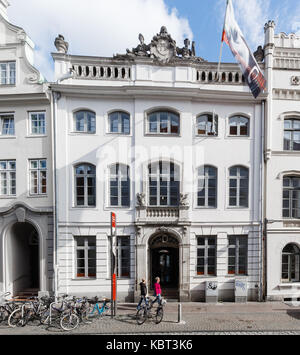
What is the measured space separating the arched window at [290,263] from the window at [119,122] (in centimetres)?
1236


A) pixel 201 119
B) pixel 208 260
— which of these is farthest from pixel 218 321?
pixel 201 119

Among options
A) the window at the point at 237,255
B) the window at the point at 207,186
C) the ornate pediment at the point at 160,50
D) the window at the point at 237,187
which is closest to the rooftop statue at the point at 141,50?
the ornate pediment at the point at 160,50

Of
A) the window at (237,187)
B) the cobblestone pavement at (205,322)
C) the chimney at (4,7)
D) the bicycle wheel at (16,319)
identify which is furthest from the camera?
the window at (237,187)

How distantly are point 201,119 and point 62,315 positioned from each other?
1242 cm

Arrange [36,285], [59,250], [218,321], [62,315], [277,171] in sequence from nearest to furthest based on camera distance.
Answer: [62,315] → [218,321] → [59,250] → [277,171] → [36,285]

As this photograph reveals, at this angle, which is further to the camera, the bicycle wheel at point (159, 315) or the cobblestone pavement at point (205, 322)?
the bicycle wheel at point (159, 315)

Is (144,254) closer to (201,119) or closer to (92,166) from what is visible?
(92,166)

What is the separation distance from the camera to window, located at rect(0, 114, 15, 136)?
1219 centimetres

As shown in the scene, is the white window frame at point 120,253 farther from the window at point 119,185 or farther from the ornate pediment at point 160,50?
the ornate pediment at point 160,50

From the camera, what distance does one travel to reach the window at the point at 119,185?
1218cm

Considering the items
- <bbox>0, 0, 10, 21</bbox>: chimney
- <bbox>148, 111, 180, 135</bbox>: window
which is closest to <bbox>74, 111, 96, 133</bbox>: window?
<bbox>148, 111, 180, 135</bbox>: window

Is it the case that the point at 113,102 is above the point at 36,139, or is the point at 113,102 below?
above

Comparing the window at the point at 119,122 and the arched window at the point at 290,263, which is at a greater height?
the window at the point at 119,122

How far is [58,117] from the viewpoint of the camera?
1186 cm
